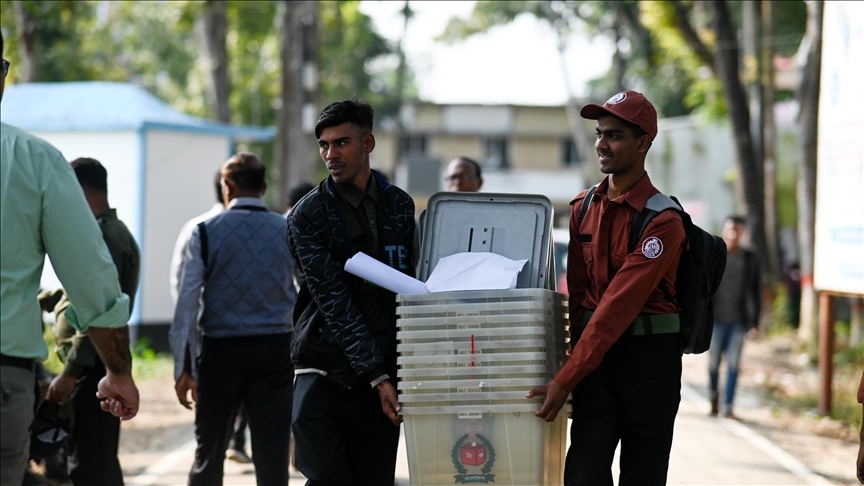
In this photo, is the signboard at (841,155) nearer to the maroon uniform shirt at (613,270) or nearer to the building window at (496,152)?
the maroon uniform shirt at (613,270)

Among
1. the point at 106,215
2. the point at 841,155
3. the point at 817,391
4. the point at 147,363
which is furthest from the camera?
the point at 147,363

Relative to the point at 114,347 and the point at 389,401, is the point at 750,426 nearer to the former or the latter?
the point at 389,401

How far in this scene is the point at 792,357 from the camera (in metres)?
16.5

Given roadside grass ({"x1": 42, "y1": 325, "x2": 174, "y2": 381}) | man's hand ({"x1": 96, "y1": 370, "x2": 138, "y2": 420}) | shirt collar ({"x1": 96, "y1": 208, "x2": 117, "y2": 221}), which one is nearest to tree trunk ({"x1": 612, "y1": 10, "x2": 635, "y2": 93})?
roadside grass ({"x1": 42, "y1": 325, "x2": 174, "y2": 381})

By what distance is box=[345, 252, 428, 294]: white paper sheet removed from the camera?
4105 millimetres

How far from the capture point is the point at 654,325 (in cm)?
427

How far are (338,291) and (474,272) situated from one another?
0.57 metres

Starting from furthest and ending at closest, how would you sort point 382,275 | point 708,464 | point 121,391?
point 708,464 → point 382,275 → point 121,391

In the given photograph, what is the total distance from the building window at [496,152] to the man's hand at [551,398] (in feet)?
165

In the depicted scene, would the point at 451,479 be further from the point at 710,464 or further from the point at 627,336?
the point at 710,464

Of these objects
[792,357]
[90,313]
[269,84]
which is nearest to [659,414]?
[90,313]

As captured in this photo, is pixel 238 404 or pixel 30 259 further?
pixel 238 404

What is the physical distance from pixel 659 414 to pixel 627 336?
1.15 feet

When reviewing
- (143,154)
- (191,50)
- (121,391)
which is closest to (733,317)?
(143,154)
